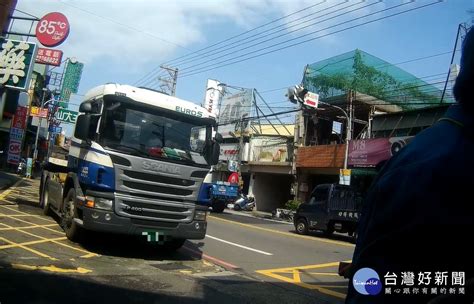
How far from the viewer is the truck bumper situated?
8.21 metres

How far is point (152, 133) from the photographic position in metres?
8.88

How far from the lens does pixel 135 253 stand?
9609 millimetres

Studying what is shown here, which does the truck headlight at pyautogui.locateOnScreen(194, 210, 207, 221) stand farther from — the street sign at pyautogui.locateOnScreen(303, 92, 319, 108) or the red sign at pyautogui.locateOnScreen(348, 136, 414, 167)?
the street sign at pyautogui.locateOnScreen(303, 92, 319, 108)

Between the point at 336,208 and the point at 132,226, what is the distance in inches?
361

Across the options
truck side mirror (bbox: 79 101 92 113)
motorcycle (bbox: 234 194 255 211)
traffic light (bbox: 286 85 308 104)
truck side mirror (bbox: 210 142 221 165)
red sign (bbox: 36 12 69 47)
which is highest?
traffic light (bbox: 286 85 308 104)

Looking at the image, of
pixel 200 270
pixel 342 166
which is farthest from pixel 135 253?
pixel 342 166

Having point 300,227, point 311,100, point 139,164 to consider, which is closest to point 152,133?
point 139,164

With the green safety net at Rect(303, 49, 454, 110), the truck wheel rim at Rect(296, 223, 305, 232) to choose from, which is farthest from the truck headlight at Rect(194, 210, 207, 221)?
the green safety net at Rect(303, 49, 454, 110)

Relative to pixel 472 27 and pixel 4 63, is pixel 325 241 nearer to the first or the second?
pixel 4 63

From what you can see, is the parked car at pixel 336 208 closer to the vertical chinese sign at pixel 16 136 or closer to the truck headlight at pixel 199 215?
the truck headlight at pixel 199 215

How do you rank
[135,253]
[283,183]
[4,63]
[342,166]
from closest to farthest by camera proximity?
[135,253] → [4,63] → [342,166] → [283,183]

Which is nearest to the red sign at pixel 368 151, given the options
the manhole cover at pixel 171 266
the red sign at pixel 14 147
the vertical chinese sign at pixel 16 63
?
the manhole cover at pixel 171 266

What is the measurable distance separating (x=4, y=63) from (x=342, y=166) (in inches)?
680

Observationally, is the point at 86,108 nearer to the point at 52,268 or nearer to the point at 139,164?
the point at 139,164
